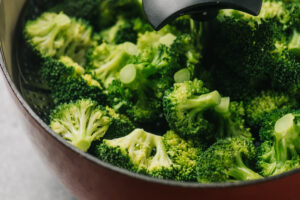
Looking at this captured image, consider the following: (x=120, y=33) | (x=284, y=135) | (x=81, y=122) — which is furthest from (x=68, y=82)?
(x=284, y=135)

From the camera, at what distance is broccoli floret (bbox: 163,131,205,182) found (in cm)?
95

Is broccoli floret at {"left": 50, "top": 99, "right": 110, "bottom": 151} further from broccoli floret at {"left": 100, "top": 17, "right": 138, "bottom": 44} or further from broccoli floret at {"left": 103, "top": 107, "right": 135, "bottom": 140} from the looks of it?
broccoli floret at {"left": 100, "top": 17, "right": 138, "bottom": 44}

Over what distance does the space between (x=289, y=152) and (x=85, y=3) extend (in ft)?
2.53

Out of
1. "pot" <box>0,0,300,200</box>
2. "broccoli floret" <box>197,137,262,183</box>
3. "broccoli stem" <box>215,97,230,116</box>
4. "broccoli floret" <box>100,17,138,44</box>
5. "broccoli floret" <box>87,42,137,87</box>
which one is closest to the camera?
"pot" <box>0,0,300,200</box>

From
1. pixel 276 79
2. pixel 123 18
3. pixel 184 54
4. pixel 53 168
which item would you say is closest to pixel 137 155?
pixel 53 168

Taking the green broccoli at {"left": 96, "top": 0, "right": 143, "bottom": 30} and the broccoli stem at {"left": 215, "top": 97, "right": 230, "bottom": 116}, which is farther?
the green broccoli at {"left": 96, "top": 0, "right": 143, "bottom": 30}

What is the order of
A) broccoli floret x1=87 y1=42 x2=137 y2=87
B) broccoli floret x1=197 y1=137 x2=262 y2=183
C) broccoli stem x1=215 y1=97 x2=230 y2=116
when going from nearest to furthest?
broccoli floret x1=197 y1=137 x2=262 y2=183, broccoli stem x1=215 y1=97 x2=230 y2=116, broccoli floret x1=87 y1=42 x2=137 y2=87

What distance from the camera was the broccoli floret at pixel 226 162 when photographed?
89 cm

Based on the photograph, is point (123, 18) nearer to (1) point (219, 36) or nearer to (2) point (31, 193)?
(1) point (219, 36)

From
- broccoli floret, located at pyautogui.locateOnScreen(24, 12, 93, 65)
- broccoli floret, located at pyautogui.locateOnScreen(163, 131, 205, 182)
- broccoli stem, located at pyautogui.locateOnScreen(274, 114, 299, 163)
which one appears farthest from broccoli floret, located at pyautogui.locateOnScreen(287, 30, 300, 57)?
broccoli floret, located at pyautogui.locateOnScreen(24, 12, 93, 65)

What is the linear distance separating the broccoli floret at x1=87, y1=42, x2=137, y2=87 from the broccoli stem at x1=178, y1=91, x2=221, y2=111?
9.7 inches

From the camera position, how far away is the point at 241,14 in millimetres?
1109

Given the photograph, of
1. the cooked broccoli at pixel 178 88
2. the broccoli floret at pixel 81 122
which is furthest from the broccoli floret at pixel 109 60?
the broccoli floret at pixel 81 122

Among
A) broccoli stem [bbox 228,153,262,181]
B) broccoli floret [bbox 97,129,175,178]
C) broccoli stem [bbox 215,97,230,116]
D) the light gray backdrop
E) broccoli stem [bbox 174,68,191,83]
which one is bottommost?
the light gray backdrop
